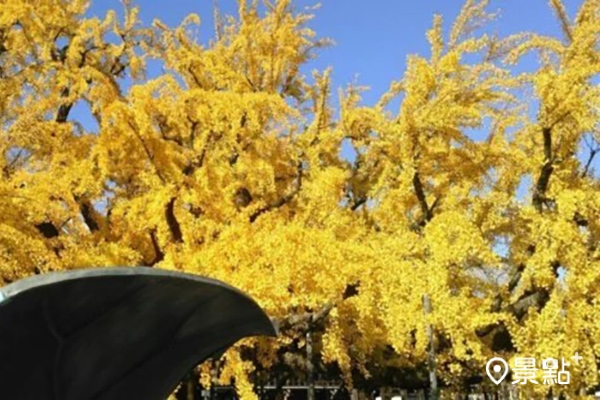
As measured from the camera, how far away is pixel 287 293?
8117 mm

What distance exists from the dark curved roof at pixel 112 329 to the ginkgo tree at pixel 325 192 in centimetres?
457

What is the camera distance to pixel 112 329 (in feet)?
9.48

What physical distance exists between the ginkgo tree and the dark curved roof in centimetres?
457

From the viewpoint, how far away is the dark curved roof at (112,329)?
2.47 metres

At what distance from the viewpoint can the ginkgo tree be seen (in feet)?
27.0

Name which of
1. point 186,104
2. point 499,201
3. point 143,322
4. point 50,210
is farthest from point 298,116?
point 143,322

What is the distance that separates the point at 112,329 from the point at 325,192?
6.36 meters

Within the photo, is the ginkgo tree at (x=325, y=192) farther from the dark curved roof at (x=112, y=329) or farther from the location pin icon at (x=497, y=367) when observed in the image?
the dark curved roof at (x=112, y=329)

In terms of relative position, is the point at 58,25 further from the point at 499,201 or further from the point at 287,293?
the point at 499,201

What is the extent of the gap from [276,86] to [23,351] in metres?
10.0
